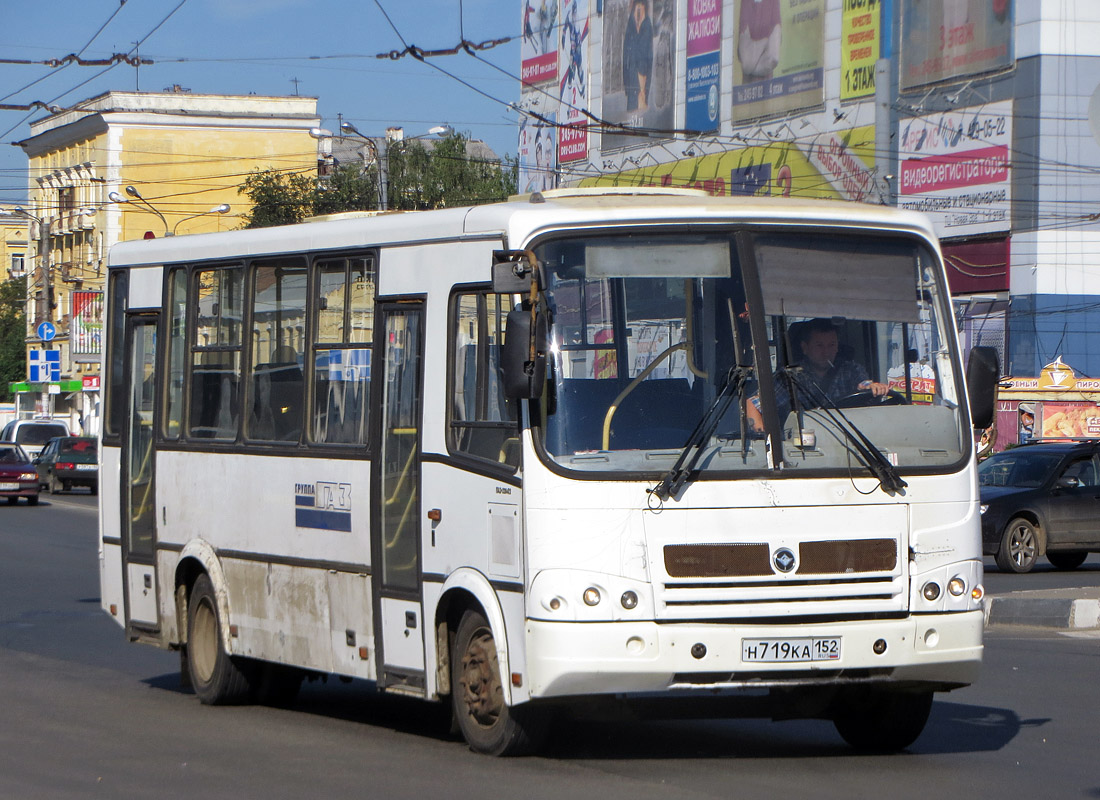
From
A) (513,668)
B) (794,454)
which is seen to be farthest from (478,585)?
(794,454)

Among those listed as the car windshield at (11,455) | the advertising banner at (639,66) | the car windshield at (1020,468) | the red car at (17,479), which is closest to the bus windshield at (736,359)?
the car windshield at (1020,468)

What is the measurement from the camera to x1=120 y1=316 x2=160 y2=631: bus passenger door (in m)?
11.6

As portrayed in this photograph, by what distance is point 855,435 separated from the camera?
8016 mm

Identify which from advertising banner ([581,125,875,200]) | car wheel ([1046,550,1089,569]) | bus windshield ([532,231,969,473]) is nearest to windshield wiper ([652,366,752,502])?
bus windshield ([532,231,969,473])

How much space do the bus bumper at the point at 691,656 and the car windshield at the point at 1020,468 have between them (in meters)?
14.5

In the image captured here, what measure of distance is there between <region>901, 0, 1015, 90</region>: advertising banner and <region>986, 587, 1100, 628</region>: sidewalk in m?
35.4

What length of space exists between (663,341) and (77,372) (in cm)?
7800

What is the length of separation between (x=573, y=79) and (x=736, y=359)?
214 ft

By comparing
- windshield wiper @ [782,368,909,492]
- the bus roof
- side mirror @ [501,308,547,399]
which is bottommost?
windshield wiper @ [782,368,909,492]

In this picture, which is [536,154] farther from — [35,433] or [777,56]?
[35,433]

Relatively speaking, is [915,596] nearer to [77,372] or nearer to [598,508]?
[598,508]

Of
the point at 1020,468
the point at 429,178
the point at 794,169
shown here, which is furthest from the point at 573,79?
the point at 1020,468

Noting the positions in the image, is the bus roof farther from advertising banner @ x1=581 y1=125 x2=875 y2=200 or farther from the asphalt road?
advertising banner @ x1=581 y1=125 x2=875 y2=200

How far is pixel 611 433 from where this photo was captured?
7836 mm
